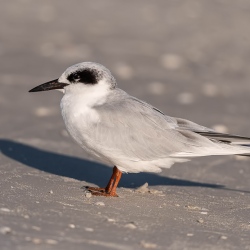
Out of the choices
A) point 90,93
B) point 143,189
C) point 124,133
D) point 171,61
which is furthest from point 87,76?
point 171,61

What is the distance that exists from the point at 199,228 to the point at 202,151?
798 millimetres

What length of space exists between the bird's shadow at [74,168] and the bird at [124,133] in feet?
2.15

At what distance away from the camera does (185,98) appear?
900 cm

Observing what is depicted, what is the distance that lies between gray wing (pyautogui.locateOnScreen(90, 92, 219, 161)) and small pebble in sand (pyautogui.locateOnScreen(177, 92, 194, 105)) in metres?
3.51

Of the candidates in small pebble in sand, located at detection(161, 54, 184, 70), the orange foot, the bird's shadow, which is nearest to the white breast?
the orange foot

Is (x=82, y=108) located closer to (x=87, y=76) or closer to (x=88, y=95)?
(x=88, y=95)

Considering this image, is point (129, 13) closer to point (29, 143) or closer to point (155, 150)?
point (29, 143)

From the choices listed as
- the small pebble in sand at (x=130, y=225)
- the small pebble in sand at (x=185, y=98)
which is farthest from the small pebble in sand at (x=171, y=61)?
the small pebble in sand at (x=130, y=225)

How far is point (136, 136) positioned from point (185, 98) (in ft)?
12.5

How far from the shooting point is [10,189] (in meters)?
5.08

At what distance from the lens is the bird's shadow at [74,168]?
604 centimetres

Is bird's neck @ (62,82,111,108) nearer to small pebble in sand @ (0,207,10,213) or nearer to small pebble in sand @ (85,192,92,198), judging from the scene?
small pebble in sand @ (85,192,92,198)

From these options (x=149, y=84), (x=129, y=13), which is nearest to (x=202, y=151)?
(x=149, y=84)

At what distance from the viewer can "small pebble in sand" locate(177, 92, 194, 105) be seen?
8.86m
